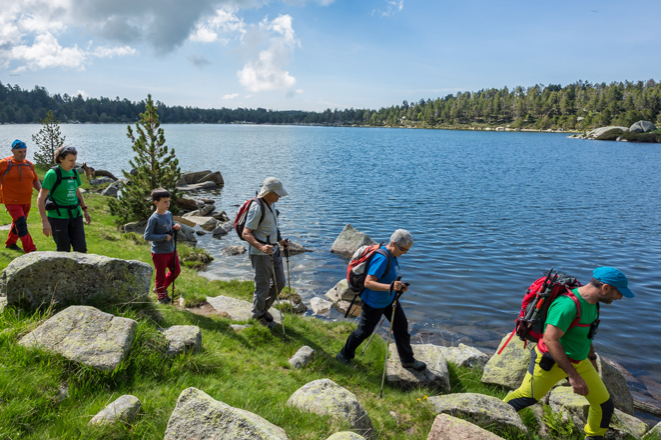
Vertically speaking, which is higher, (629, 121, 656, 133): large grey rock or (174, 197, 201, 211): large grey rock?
(629, 121, 656, 133): large grey rock

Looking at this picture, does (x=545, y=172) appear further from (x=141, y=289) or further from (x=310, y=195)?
(x=141, y=289)

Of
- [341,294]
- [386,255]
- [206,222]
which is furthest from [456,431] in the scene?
[206,222]

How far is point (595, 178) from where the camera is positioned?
4019cm

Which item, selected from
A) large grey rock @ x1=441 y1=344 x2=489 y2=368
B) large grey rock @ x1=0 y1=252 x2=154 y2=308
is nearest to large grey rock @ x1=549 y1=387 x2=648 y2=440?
large grey rock @ x1=441 y1=344 x2=489 y2=368

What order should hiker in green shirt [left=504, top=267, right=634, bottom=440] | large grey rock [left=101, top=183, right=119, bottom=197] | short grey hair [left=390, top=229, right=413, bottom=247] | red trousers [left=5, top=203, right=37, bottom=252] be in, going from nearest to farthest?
hiker in green shirt [left=504, top=267, right=634, bottom=440] < short grey hair [left=390, top=229, right=413, bottom=247] < red trousers [left=5, top=203, right=37, bottom=252] < large grey rock [left=101, top=183, right=119, bottom=197]

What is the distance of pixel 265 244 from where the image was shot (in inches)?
303

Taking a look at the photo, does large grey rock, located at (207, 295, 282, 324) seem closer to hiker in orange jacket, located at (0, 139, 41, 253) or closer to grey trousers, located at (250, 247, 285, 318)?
grey trousers, located at (250, 247, 285, 318)

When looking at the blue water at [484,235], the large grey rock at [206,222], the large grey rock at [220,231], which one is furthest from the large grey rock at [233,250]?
the large grey rock at [206,222]

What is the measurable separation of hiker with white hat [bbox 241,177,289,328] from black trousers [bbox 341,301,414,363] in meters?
1.98

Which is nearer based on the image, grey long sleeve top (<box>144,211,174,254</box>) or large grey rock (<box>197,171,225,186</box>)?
grey long sleeve top (<box>144,211,174,254</box>)

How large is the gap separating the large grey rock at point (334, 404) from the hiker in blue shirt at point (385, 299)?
1756 mm

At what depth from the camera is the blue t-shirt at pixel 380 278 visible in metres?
6.55

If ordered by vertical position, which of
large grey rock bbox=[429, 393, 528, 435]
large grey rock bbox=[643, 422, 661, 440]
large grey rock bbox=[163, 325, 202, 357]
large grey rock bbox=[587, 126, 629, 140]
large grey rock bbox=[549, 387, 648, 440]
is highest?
large grey rock bbox=[587, 126, 629, 140]

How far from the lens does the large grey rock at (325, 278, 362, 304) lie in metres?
13.1
